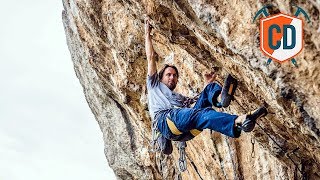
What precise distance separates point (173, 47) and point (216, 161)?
2328 millimetres

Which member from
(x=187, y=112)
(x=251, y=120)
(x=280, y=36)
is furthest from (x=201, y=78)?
(x=251, y=120)

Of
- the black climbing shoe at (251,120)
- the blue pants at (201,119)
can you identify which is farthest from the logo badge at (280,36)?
the black climbing shoe at (251,120)

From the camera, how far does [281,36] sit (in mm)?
5348

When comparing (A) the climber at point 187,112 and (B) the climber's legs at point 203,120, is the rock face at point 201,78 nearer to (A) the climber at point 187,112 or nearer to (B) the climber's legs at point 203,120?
(A) the climber at point 187,112

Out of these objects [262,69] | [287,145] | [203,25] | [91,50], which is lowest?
[287,145]

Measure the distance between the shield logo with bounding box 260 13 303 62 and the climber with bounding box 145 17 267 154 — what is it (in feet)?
1.69

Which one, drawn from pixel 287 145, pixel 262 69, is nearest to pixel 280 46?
pixel 262 69

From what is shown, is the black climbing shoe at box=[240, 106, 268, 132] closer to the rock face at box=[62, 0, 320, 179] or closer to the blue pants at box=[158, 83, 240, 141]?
the blue pants at box=[158, 83, 240, 141]

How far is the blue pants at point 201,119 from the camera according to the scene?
4996 millimetres

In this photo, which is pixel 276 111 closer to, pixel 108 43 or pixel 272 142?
pixel 272 142

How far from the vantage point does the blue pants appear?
5.00m

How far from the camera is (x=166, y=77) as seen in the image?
6.24 metres

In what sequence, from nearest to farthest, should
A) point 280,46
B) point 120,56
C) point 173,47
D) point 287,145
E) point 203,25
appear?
point 280,46 < point 203,25 < point 287,145 < point 173,47 < point 120,56

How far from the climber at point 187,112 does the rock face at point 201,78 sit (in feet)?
1.93
